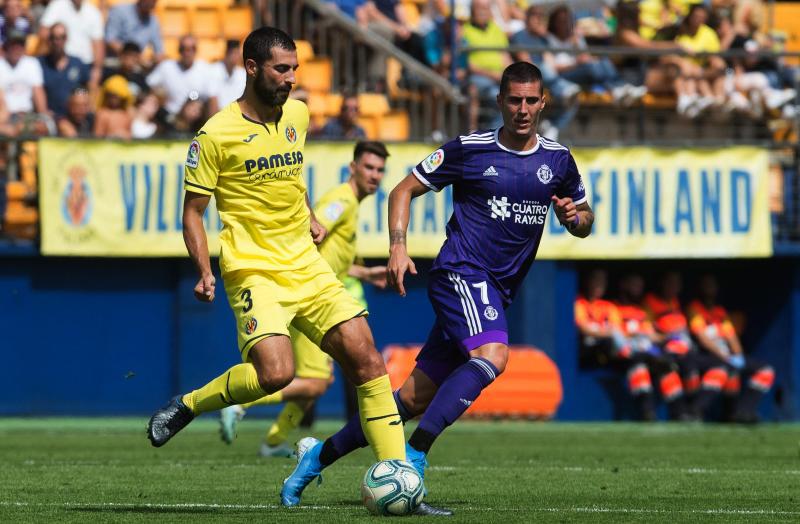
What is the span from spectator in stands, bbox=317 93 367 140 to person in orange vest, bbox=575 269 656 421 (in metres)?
3.31

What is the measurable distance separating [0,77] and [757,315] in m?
9.51

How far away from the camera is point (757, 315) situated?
19.8 meters

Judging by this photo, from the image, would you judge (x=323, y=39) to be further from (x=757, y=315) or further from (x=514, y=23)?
(x=757, y=315)

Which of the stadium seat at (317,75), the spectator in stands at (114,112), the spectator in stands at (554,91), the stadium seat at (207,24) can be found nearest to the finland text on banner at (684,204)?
the spectator in stands at (554,91)

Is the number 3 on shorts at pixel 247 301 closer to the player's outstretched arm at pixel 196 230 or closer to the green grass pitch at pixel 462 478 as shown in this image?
the player's outstretched arm at pixel 196 230

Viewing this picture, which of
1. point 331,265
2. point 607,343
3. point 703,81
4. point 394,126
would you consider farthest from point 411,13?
point 331,265

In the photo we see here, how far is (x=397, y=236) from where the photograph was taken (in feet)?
27.2

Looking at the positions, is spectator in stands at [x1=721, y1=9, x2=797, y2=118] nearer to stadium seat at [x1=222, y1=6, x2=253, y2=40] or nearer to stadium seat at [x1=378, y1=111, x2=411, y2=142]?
stadium seat at [x1=378, y1=111, x2=411, y2=142]

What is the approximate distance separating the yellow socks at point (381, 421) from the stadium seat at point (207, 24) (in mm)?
12843

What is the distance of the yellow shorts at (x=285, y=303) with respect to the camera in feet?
26.1

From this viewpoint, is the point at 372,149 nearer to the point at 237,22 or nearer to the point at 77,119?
the point at 77,119

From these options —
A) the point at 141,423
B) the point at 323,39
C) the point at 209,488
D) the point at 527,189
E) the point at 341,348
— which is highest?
the point at 323,39

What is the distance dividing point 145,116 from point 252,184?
10635mm

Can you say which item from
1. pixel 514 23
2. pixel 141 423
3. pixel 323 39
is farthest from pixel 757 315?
pixel 141 423
